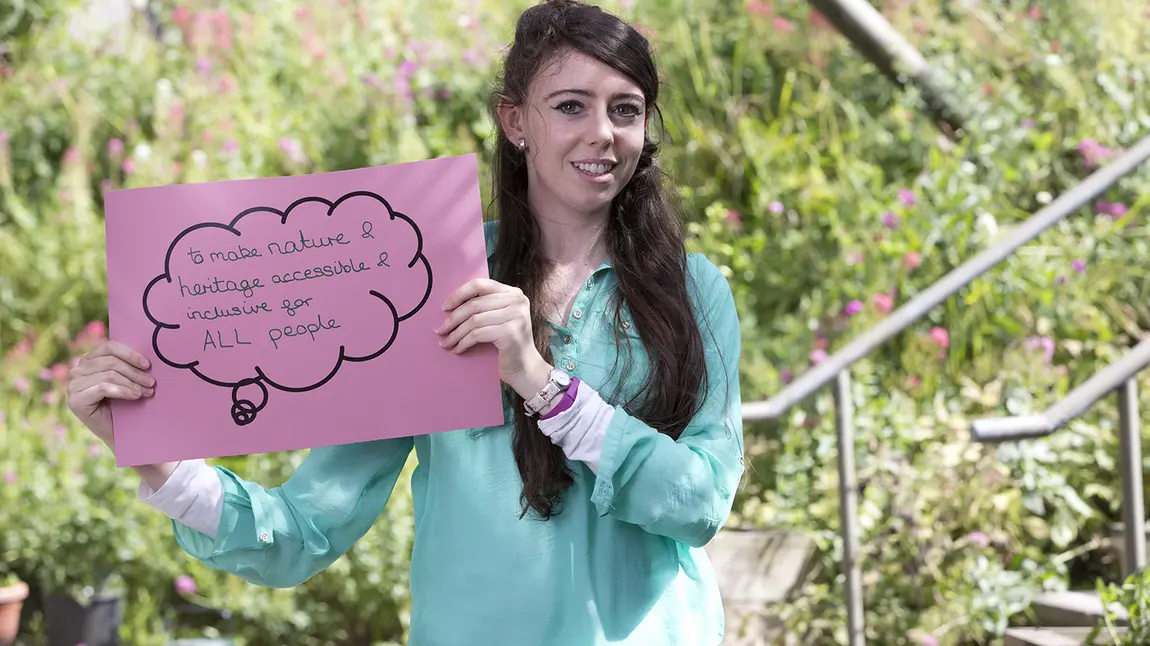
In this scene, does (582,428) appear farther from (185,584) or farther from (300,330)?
(185,584)

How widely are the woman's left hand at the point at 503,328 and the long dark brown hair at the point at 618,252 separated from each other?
9 cm

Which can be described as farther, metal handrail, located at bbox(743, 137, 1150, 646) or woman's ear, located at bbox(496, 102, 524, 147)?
metal handrail, located at bbox(743, 137, 1150, 646)

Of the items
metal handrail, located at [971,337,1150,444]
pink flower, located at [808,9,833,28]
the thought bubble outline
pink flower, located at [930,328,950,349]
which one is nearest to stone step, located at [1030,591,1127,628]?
metal handrail, located at [971,337,1150,444]

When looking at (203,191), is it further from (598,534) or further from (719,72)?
(719,72)

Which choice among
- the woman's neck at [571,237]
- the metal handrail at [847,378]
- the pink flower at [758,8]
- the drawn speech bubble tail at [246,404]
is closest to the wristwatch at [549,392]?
the woman's neck at [571,237]

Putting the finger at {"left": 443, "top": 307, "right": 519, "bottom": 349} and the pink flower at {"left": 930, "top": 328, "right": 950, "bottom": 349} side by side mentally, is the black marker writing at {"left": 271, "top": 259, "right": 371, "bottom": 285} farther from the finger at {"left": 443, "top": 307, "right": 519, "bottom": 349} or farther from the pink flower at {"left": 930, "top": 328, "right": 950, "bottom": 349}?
the pink flower at {"left": 930, "top": 328, "right": 950, "bottom": 349}

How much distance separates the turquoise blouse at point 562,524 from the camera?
1.38m

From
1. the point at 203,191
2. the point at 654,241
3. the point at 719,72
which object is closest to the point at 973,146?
the point at 719,72

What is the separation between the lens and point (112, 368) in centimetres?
143

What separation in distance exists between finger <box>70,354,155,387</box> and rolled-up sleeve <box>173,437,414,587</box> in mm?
160

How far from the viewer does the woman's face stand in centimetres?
147

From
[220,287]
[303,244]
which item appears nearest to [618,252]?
[303,244]

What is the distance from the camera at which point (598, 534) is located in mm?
1465

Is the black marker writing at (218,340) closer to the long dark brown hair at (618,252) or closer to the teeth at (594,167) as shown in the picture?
the long dark brown hair at (618,252)
